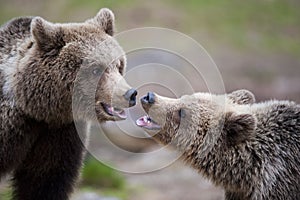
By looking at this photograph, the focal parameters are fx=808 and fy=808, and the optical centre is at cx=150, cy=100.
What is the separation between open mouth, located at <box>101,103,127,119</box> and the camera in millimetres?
8289

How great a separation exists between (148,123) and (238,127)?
3.15 feet

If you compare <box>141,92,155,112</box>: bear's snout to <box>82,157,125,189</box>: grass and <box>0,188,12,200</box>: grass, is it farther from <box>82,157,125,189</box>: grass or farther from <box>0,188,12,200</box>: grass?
<box>82,157,125,189</box>: grass

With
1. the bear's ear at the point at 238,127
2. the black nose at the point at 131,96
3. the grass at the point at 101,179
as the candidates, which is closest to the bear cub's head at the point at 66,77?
the black nose at the point at 131,96

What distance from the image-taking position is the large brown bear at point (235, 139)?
8281 millimetres

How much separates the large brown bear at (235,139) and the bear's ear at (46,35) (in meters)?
1.09

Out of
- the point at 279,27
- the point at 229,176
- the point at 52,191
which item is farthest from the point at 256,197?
the point at 279,27

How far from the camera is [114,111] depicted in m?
8.34

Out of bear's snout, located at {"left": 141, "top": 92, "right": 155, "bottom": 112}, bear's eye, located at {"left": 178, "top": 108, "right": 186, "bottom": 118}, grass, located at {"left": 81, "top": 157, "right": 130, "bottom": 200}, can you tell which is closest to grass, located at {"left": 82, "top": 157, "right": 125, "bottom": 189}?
grass, located at {"left": 81, "top": 157, "right": 130, "bottom": 200}

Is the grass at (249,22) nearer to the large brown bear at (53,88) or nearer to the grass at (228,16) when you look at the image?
the grass at (228,16)

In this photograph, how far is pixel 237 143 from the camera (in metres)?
8.45

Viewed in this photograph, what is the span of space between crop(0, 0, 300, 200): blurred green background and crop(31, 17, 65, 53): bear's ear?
11616 millimetres

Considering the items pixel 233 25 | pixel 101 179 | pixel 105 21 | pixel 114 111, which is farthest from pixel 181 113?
pixel 233 25

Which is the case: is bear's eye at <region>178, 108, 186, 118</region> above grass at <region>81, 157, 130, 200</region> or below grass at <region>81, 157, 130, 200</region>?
below

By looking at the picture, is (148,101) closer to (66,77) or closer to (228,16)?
(66,77)
